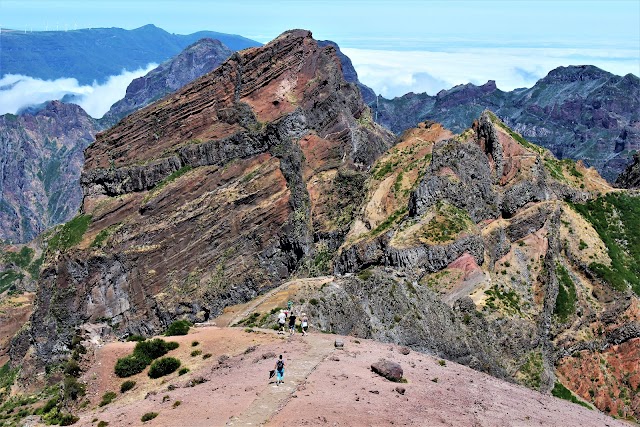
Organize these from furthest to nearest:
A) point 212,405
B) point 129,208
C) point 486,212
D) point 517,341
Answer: point 129,208 → point 486,212 → point 517,341 → point 212,405

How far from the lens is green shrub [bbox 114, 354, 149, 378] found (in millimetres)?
46125

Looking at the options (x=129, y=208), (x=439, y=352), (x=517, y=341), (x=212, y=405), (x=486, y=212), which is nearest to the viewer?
(x=212, y=405)

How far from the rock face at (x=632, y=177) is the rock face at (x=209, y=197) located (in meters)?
47.2

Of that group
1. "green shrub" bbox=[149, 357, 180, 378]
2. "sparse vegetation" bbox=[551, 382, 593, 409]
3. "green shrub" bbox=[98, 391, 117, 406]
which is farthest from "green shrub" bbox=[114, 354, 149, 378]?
"sparse vegetation" bbox=[551, 382, 593, 409]

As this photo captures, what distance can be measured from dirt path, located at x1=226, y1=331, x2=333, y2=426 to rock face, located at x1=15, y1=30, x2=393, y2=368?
60142 millimetres

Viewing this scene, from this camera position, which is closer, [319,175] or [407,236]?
[407,236]

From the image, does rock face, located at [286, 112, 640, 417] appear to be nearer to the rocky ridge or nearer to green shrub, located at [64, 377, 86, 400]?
the rocky ridge

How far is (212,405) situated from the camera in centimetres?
3678

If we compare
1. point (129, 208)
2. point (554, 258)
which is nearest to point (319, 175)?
point (129, 208)

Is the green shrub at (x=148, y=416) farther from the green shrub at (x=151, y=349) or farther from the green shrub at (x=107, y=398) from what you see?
the green shrub at (x=151, y=349)

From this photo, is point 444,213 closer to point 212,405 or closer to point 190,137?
point 212,405

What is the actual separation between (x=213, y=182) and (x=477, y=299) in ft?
205

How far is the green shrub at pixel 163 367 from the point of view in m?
45.5

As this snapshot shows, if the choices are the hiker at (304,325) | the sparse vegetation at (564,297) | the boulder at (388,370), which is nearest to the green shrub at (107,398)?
the hiker at (304,325)
